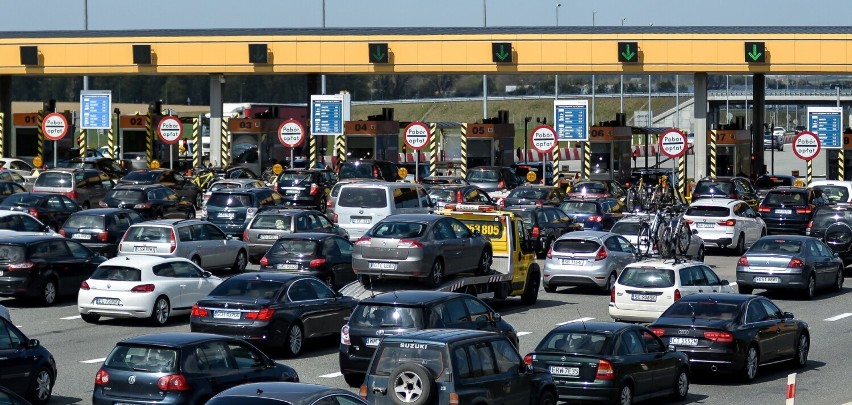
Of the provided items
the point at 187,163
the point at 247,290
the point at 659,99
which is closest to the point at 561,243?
the point at 247,290

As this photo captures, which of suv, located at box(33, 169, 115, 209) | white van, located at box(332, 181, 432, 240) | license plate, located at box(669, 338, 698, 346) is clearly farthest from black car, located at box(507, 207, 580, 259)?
license plate, located at box(669, 338, 698, 346)

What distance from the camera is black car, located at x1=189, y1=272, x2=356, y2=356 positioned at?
2081 cm

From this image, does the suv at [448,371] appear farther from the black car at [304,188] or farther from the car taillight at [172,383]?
the black car at [304,188]

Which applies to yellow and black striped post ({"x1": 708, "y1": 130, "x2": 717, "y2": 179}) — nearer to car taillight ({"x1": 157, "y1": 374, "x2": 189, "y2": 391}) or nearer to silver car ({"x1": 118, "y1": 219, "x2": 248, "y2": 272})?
silver car ({"x1": 118, "y1": 219, "x2": 248, "y2": 272})

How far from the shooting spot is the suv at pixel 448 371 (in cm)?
1407

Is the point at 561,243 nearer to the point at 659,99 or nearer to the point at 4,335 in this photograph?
the point at 4,335

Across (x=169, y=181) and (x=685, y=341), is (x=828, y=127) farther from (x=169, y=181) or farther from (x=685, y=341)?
(x=685, y=341)

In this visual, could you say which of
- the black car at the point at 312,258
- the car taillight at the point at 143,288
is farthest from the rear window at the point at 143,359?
the black car at the point at 312,258

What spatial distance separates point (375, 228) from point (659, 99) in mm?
106202

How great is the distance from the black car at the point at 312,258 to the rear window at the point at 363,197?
218 inches

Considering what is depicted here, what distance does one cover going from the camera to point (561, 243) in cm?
2973

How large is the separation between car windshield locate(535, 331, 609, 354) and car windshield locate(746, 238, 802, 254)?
1289cm

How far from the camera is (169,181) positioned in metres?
49.2

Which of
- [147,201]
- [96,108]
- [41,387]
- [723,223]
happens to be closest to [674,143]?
[723,223]
